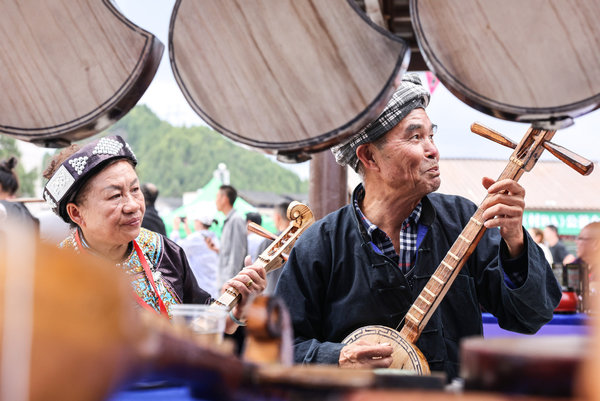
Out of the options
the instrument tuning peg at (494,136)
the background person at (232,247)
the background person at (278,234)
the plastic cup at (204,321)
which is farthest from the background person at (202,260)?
the plastic cup at (204,321)

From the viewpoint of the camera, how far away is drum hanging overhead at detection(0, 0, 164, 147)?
0.95 m

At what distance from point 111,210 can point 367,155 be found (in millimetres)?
846

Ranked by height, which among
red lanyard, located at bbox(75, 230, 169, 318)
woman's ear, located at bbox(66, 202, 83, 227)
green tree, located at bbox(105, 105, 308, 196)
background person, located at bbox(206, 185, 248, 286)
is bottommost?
red lanyard, located at bbox(75, 230, 169, 318)

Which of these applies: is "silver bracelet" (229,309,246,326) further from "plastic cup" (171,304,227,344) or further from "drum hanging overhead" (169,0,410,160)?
"drum hanging overhead" (169,0,410,160)

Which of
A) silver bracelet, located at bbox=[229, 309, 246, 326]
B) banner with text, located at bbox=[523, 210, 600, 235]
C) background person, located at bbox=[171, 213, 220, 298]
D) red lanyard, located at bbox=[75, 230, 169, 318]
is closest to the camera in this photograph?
silver bracelet, located at bbox=[229, 309, 246, 326]

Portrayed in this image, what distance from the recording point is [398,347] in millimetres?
1660

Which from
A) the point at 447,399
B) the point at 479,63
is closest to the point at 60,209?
the point at 479,63

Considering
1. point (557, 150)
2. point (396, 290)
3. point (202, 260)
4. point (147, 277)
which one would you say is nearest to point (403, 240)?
point (396, 290)

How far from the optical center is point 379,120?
1.96 m

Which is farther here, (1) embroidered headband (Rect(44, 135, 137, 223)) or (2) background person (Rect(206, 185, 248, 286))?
(2) background person (Rect(206, 185, 248, 286))

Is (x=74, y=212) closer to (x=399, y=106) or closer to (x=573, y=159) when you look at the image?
(x=399, y=106)

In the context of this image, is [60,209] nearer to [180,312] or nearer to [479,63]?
[180,312]

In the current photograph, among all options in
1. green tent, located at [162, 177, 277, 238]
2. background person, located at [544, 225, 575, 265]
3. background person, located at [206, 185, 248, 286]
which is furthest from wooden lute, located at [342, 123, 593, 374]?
green tent, located at [162, 177, 277, 238]

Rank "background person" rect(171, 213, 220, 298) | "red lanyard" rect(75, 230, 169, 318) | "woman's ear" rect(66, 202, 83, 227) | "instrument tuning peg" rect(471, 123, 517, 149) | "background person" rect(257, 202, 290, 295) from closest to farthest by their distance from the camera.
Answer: "instrument tuning peg" rect(471, 123, 517, 149), "red lanyard" rect(75, 230, 169, 318), "woman's ear" rect(66, 202, 83, 227), "background person" rect(257, 202, 290, 295), "background person" rect(171, 213, 220, 298)
